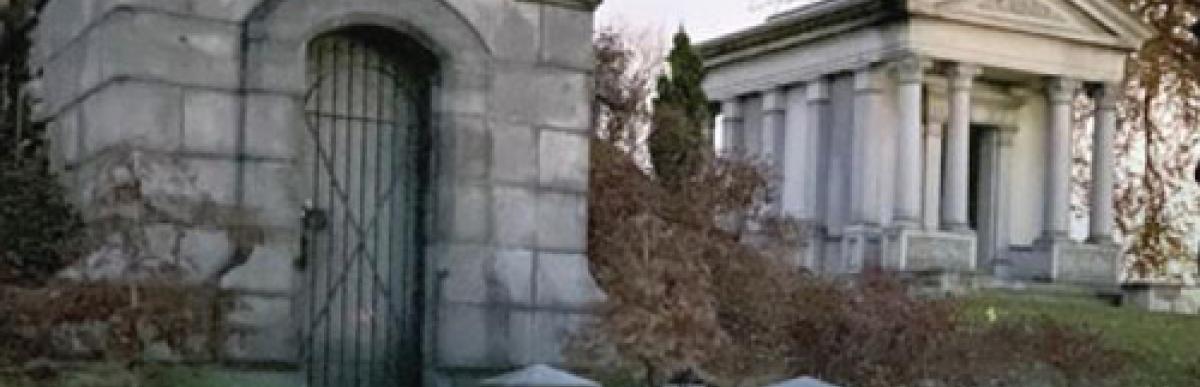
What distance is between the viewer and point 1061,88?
36500 mm

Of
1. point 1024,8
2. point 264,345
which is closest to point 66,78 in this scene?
point 264,345

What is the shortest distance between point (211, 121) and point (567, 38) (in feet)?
A: 8.06

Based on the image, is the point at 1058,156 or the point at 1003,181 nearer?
the point at 1058,156

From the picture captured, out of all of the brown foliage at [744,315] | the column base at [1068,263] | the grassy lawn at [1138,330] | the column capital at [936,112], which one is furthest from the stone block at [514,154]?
the column capital at [936,112]

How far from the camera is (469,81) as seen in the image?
12.0m

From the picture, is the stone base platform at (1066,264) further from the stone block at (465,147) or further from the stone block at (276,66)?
the stone block at (276,66)

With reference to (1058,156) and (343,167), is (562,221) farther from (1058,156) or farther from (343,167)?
(1058,156)

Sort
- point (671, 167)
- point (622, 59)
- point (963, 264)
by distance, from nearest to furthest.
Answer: point (671, 167) → point (622, 59) → point (963, 264)

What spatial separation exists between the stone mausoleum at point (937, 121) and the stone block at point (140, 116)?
22.4 meters

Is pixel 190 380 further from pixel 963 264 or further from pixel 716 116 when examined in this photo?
pixel 716 116

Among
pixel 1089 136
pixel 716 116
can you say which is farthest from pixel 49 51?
pixel 1089 136

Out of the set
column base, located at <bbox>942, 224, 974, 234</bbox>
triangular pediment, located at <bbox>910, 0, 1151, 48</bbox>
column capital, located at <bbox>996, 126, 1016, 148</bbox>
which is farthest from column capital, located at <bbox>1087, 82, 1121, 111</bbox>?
column base, located at <bbox>942, 224, 974, 234</bbox>

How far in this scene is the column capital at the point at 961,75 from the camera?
114 ft

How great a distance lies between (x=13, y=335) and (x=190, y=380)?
916 mm
